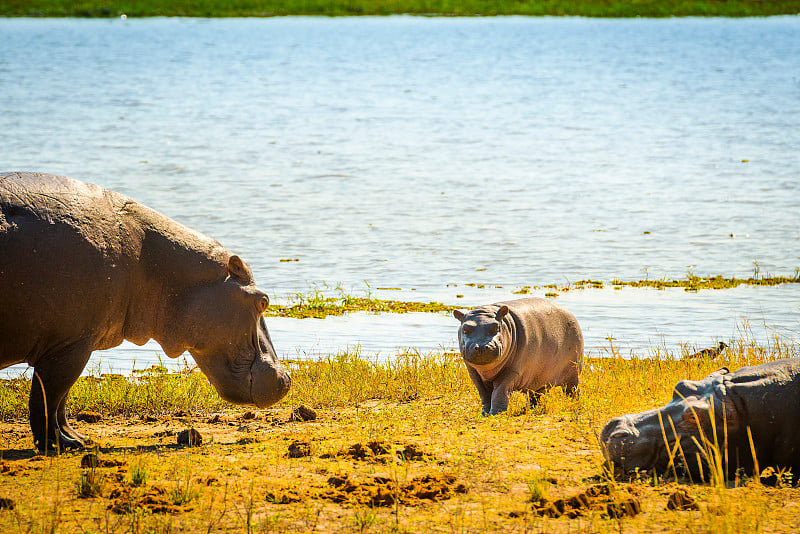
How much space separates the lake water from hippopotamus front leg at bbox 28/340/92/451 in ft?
12.4

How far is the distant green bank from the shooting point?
87.1m

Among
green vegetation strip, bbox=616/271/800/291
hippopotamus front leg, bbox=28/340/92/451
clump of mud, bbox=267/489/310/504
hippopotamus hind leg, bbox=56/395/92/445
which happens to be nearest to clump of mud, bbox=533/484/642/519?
clump of mud, bbox=267/489/310/504

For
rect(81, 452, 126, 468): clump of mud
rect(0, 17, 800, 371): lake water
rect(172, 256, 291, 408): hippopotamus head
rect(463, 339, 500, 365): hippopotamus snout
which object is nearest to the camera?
rect(81, 452, 126, 468): clump of mud

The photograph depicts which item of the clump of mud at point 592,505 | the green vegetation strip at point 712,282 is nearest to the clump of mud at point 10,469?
the clump of mud at point 592,505

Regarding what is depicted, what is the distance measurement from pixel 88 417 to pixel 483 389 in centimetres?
322

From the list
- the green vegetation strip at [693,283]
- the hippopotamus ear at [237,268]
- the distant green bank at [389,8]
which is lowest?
the green vegetation strip at [693,283]

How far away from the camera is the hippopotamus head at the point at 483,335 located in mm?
8070

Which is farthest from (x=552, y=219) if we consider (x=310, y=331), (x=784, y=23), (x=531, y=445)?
(x=784, y=23)

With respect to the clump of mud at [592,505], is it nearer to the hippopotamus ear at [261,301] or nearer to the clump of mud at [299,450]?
the clump of mud at [299,450]

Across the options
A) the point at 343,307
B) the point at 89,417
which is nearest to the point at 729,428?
the point at 89,417

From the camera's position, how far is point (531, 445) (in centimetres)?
709

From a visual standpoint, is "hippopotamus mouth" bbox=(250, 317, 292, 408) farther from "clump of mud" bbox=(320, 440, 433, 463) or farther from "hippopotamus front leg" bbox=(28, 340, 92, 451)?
"hippopotamus front leg" bbox=(28, 340, 92, 451)

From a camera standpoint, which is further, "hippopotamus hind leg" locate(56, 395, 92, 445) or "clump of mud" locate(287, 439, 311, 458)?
"hippopotamus hind leg" locate(56, 395, 92, 445)

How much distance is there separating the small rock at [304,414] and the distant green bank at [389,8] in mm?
80723
